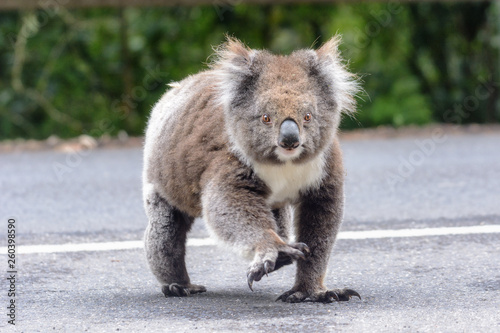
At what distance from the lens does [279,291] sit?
4.02m

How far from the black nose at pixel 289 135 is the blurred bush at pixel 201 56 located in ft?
21.3

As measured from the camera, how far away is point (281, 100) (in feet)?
11.9

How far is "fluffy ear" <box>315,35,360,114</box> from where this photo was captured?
387cm

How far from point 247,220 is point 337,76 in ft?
2.78

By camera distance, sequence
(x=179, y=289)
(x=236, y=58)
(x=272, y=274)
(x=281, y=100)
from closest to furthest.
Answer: (x=281, y=100)
(x=236, y=58)
(x=179, y=289)
(x=272, y=274)

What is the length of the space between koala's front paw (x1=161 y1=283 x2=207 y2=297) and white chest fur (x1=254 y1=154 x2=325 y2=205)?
0.62 meters

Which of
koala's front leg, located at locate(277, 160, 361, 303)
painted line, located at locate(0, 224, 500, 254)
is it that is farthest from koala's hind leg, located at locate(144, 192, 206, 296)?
painted line, located at locate(0, 224, 500, 254)

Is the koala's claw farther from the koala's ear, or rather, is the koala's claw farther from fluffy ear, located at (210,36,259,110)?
the koala's ear

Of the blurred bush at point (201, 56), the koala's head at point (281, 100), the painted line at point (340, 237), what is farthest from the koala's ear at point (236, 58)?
the blurred bush at point (201, 56)

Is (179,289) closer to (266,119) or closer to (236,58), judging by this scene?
(266,119)

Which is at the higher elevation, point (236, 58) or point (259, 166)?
point (236, 58)

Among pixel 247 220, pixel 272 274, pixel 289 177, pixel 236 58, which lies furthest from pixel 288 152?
pixel 272 274

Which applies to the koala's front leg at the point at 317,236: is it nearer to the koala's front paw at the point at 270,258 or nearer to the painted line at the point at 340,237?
the koala's front paw at the point at 270,258

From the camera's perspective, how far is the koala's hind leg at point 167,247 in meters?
4.06
